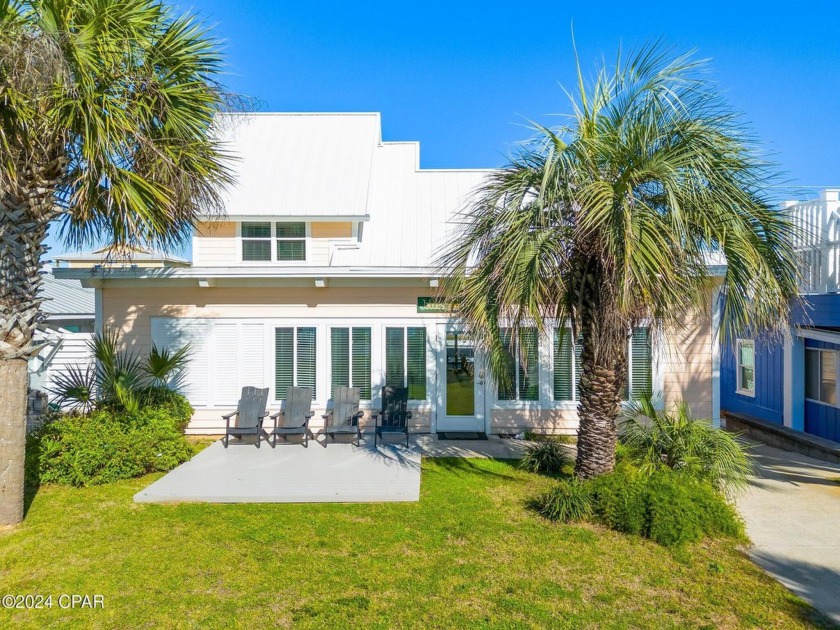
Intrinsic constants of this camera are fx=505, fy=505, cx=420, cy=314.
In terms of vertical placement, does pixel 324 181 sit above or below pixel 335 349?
above

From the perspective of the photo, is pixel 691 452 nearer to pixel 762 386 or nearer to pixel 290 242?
pixel 762 386

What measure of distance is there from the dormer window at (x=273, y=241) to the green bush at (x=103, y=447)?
13.7 ft

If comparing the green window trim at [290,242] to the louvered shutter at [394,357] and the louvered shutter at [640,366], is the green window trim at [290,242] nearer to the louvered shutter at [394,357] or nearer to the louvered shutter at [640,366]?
the louvered shutter at [394,357]

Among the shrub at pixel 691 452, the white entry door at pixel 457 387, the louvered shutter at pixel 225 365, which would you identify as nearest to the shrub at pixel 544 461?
the shrub at pixel 691 452

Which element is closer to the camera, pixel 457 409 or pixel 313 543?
pixel 313 543

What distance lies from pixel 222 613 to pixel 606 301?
4.73 meters

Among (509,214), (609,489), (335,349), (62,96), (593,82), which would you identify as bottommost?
(609,489)

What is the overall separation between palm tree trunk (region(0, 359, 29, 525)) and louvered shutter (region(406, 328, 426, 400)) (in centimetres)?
625

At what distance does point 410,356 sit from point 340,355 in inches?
56.5

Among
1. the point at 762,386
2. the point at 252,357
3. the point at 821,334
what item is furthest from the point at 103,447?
the point at 762,386

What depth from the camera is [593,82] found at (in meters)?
5.77

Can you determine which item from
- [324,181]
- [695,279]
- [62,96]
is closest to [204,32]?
[62,96]

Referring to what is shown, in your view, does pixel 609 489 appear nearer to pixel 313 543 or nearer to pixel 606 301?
pixel 606 301

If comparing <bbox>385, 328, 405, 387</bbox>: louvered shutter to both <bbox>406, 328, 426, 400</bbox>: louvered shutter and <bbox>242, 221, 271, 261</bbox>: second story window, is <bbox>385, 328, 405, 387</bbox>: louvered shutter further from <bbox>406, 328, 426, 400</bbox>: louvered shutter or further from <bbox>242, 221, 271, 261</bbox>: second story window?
<bbox>242, 221, 271, 261</bbox>: second story window
